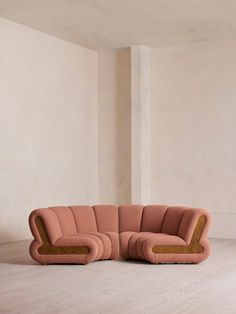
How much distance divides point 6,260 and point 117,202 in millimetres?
4838

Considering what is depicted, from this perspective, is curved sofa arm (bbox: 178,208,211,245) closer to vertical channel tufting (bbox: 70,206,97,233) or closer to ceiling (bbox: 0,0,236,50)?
vertical channel tufting (bbox: 70,206,97,233)

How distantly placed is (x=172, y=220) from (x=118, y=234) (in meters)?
0.79

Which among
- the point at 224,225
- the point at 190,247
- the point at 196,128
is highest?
the point at 196,128

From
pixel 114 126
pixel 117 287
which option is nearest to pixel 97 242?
pixel 117 287

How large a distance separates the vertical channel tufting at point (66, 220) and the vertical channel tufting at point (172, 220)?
131cm

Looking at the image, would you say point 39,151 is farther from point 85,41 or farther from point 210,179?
point 210,179

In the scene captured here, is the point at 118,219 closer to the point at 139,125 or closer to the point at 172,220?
the point at 172,220

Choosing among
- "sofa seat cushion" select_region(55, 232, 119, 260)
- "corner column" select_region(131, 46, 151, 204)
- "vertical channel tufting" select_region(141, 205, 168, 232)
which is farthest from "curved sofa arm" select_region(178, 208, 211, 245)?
"corner column" select_region(131, 46, 151, 204)

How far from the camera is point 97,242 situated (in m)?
8.46

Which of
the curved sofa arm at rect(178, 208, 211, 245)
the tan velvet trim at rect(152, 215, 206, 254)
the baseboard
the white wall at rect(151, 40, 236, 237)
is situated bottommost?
the baseboard

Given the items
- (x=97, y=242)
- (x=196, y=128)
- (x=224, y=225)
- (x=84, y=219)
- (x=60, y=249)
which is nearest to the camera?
(x=60, y=249)

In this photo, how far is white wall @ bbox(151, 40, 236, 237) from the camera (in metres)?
12.3

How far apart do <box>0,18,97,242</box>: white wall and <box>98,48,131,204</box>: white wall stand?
16 centimetres

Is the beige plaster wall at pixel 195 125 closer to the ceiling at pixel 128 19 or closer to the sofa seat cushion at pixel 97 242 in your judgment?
the ceiling at pixel 128 19
